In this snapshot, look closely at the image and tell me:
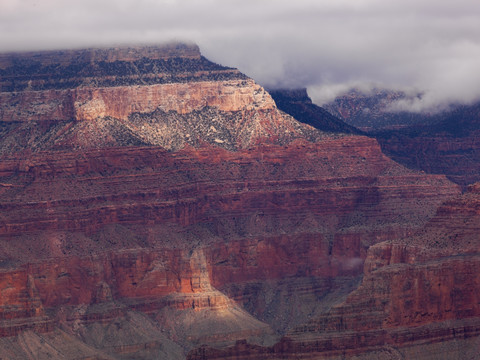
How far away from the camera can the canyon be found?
15700cm

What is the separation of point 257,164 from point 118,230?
45.2ft

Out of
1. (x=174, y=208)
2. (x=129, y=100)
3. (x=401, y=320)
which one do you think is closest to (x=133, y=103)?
(x=129, y=100)

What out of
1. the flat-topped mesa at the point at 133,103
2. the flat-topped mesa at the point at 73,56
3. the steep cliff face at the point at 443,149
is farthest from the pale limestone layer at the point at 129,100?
the steep cliff face at the point at 443,149

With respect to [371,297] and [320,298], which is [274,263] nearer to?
[320,298]

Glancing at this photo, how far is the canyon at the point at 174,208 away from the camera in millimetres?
157000

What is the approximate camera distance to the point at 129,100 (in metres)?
173

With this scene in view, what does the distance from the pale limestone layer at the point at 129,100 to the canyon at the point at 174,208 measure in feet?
0.32

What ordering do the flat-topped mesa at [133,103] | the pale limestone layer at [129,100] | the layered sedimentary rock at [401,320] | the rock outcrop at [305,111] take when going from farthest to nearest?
1. the rock outcrop at [305,111]
2. the pale limestone layer at [129,100]
3. the flat-topped mesa at [133,103]
4. the layered sedimentary rock at [401,320]

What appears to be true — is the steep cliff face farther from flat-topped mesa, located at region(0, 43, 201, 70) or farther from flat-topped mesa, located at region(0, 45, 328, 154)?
flat-topped mesa, located at region(0, 43, 201, 70)

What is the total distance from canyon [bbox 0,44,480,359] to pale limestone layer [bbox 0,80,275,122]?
0.10 m

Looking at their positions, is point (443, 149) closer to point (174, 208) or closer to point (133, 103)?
point (133, 103)

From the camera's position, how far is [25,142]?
16875 cm

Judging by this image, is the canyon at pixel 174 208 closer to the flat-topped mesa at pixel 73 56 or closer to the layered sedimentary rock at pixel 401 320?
the flat-topped mesa at pixel 73 56

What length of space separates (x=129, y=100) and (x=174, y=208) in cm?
893
